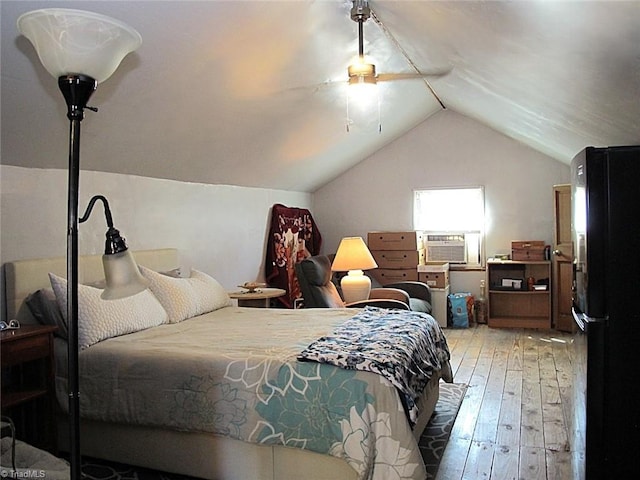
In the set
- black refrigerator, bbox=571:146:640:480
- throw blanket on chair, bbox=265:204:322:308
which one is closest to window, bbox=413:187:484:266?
throw blanket on chair, bbox=265:204:322:308

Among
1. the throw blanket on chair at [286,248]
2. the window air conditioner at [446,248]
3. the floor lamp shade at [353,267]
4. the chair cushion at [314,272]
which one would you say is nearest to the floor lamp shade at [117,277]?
the chair cushion at [314,272]

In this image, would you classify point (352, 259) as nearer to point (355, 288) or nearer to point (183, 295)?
point (355, 288)

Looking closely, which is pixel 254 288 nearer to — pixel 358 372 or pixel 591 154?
pixel 358 372

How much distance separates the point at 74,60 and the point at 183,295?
2285 mm

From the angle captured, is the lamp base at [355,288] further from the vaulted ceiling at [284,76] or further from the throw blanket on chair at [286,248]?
the vaulted ceiling at [284,76]

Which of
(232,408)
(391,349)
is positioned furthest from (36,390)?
(391,349)

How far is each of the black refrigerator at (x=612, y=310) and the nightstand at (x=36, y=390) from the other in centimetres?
243

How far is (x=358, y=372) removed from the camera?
2473 mm

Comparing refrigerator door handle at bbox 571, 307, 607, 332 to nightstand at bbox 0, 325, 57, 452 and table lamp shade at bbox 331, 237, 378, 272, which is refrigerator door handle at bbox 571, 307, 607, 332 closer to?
nightstand at bbox 0, 325, 57, 452

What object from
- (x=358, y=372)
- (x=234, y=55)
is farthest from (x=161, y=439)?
(x=234, y=55)

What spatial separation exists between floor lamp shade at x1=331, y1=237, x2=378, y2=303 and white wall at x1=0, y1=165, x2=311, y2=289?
94 cm

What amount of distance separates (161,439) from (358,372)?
1076 mm

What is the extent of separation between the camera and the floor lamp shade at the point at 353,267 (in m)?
5.45

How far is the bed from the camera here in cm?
241
